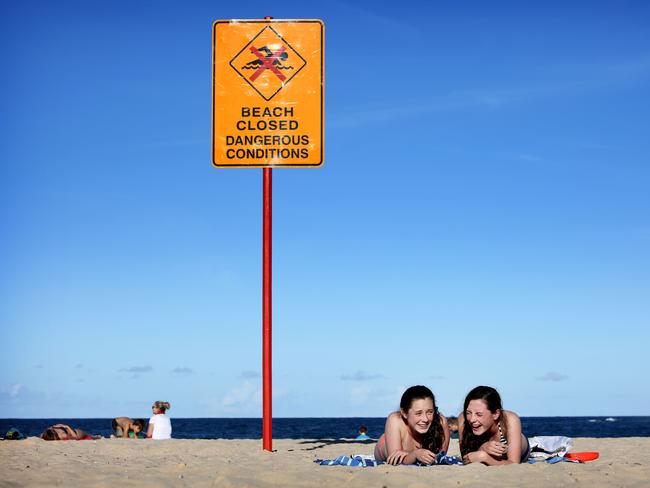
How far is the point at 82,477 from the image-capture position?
7199 mm

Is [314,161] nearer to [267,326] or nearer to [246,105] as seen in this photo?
[246,105]

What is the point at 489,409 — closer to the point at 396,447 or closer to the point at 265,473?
the point at 396,447

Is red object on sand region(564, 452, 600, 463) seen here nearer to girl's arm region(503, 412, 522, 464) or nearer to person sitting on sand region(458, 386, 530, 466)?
person sitting on sand region(458, 386, 530, 466)

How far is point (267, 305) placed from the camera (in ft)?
35.5

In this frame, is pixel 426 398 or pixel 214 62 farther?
pixel 214 62

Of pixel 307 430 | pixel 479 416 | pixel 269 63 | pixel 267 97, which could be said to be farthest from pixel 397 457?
pixel 307 430

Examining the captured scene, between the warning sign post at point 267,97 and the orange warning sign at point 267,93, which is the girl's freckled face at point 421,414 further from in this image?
the orange warning sign at point 267,93

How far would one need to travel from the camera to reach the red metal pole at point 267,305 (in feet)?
35.2

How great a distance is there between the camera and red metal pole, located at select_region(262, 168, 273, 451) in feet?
35.2

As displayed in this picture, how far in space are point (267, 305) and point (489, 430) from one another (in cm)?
360

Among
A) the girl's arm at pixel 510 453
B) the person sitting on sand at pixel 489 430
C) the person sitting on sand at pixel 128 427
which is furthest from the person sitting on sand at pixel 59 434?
the girl's arm at pixel 510 453

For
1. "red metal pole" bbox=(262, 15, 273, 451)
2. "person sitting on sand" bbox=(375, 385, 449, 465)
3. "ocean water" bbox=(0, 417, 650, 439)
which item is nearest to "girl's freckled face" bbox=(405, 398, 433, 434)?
"person sitting on sand" bbox=(375, 385, 449, 465)

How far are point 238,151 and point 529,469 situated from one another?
18.3 ft

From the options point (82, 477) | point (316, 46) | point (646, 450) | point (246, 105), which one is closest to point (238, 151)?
point (246, 105)
